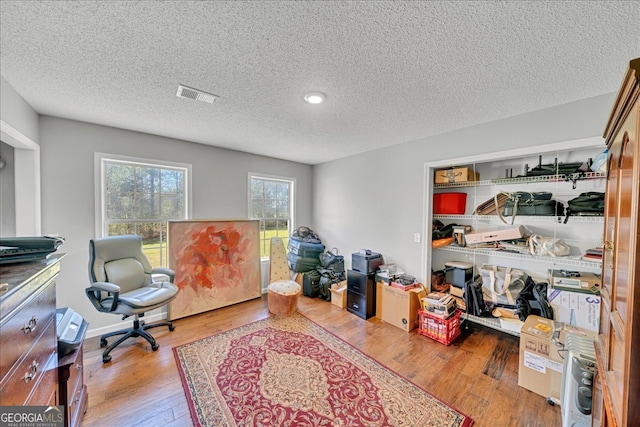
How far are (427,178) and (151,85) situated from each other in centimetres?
294

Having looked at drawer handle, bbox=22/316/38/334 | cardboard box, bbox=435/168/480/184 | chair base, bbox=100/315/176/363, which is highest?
cardboard box, bbox=435/168/480/184

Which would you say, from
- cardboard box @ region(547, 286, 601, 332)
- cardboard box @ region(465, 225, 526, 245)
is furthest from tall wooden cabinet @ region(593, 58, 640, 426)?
cardboard box @ region(465, 225, 526, 245)

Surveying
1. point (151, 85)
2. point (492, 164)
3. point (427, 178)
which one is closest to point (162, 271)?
point (151, 85)

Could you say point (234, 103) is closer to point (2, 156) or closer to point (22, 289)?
point (22, 289)

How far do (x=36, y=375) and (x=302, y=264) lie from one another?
3.15 meters

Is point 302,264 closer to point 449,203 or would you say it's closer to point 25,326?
point 449,203

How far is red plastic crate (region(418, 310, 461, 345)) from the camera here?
2.51 metres

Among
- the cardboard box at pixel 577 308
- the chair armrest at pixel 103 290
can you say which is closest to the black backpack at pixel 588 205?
the cardboard box at pixel 577 308

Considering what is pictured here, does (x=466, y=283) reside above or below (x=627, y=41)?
below

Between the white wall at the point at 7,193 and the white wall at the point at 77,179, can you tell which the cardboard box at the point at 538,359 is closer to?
the white wall at the point at 77,179

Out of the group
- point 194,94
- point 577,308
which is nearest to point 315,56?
point 194,94

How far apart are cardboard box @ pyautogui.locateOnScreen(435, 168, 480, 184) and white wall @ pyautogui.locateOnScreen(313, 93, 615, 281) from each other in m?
0.19

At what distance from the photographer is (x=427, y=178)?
298cm

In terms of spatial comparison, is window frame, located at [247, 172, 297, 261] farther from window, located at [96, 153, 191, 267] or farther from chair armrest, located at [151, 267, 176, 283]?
chair armrest, located at [151, 267, 176, 283]
